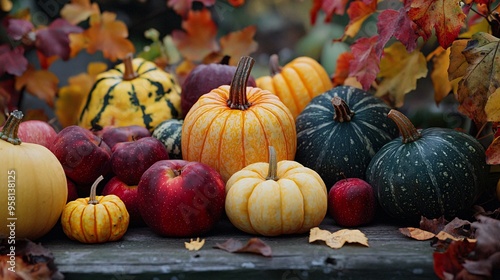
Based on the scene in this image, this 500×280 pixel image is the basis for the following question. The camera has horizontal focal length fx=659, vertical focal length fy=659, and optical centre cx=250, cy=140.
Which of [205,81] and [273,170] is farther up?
[205,81]

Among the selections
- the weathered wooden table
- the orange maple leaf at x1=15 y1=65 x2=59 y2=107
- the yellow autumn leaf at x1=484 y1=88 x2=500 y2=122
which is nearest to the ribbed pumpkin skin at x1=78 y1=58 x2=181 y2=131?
the orange maple leaf at x1=15 y1=65 x2=59 y2=107

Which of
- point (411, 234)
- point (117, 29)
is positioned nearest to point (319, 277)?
point (411, 234)

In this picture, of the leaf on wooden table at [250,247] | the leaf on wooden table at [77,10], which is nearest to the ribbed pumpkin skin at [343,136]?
the leaf on wooden table at [250,247]

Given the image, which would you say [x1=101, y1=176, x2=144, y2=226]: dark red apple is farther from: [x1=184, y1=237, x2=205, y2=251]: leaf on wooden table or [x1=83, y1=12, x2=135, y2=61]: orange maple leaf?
[x1=83, y1=12, x2=135, y2=61]: orange maple leaf

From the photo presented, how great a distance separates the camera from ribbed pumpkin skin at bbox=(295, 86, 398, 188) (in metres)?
2.51

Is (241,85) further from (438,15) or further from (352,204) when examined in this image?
(438,15)

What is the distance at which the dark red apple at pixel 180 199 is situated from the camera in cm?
213

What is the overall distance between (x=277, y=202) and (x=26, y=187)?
78 cm

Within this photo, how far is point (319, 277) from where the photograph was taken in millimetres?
1867

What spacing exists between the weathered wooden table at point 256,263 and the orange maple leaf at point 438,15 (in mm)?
763

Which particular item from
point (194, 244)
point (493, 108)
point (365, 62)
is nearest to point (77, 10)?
point (365, 62)

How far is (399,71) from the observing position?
2.85 meters

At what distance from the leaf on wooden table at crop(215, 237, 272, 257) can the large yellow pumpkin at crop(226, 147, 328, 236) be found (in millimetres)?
148

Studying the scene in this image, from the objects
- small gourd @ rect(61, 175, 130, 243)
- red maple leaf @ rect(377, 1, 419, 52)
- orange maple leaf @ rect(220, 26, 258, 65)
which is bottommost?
small gourd @ rect(61, 175, 130, 243)
